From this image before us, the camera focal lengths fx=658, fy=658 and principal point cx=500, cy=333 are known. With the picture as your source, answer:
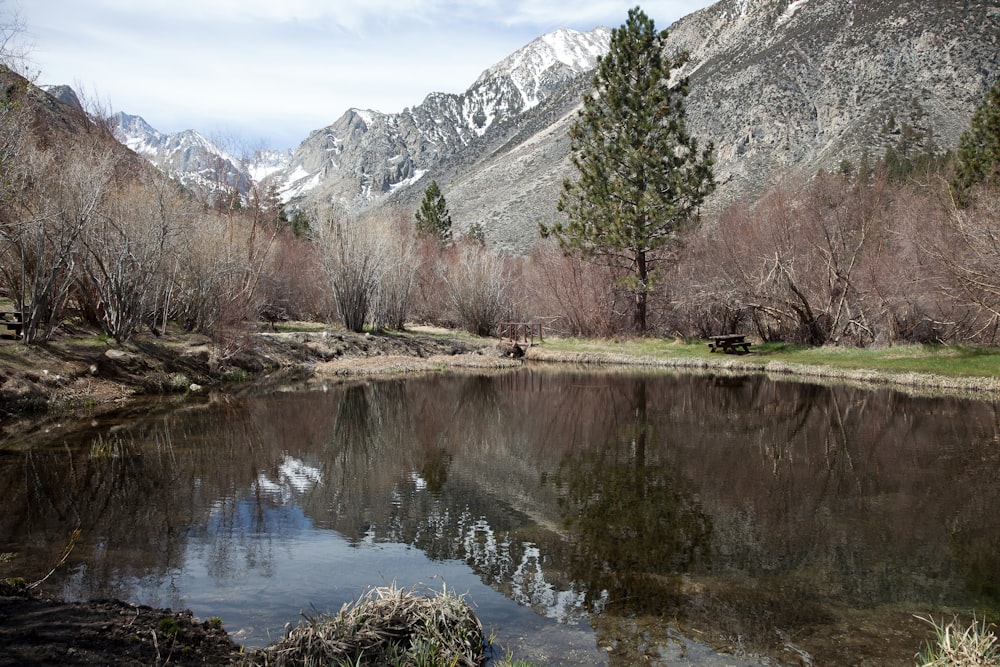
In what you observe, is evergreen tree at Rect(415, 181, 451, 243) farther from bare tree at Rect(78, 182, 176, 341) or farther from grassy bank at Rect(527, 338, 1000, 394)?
bare tree at Rect(78, 182, 176, 341)

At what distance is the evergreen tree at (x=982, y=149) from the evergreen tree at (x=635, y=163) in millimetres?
11420

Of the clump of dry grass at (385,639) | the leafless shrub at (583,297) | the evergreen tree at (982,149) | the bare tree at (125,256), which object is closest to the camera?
the clump of dry grass at (385,639)

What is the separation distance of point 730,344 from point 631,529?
2304cm

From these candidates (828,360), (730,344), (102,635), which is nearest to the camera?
(102,635)

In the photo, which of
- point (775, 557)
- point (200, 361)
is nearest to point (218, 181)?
point (200, 361)

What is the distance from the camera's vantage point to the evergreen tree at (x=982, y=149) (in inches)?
1190

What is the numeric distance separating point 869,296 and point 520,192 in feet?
314

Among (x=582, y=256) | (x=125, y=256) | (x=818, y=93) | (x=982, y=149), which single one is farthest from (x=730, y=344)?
(x=818, y=93)

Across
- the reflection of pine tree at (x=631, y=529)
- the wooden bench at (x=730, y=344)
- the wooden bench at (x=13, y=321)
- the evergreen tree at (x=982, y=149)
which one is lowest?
the reflection of pine tree at (x=631, y=529)

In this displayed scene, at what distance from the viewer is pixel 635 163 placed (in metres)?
33.9

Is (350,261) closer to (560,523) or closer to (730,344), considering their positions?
(730,344)

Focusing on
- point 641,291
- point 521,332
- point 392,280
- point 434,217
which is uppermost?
point 434,217

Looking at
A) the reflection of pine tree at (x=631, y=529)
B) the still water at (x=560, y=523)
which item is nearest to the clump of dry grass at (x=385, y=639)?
the still water at (x=560, y=523)

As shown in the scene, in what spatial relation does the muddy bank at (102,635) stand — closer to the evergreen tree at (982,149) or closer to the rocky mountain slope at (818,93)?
the evergreen tree at (982,149)
